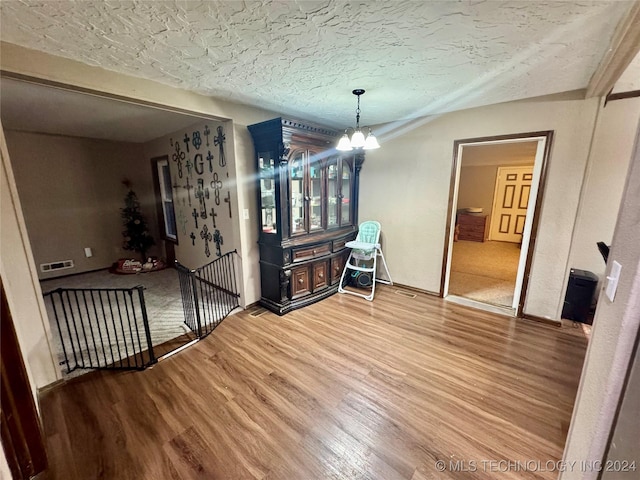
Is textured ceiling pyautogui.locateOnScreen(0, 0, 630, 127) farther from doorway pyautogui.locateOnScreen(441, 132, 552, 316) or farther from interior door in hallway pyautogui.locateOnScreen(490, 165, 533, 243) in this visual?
interior door in hallway pyautogui.locateOnScreen(490, 165, 533, 243)

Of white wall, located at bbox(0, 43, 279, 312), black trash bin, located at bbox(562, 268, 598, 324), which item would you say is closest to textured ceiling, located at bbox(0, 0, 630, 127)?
white wall, located at bbox(0, 43, 279, 312)

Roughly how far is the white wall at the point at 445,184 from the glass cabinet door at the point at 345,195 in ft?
0.89

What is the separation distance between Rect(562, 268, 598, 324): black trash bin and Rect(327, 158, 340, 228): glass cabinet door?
112 inches

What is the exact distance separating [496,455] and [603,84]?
2.96 metres

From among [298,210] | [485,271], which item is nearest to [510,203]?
[485,271]

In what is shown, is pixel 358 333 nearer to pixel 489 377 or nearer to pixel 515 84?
pixel 489 377

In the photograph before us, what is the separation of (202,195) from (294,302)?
2.09 meters

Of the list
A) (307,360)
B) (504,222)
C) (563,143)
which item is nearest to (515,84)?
(563,143)

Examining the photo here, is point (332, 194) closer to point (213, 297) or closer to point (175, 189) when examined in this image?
point (213, 297)

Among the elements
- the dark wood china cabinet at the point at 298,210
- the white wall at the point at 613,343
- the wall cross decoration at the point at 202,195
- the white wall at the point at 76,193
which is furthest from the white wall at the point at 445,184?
the white wall at the point at 76,193

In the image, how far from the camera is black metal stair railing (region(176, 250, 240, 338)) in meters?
2.92

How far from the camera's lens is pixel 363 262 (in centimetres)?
417

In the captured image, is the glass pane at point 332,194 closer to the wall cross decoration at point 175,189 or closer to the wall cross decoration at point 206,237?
the wall cross decoration at point 206,237

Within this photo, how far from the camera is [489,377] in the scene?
2084mm
